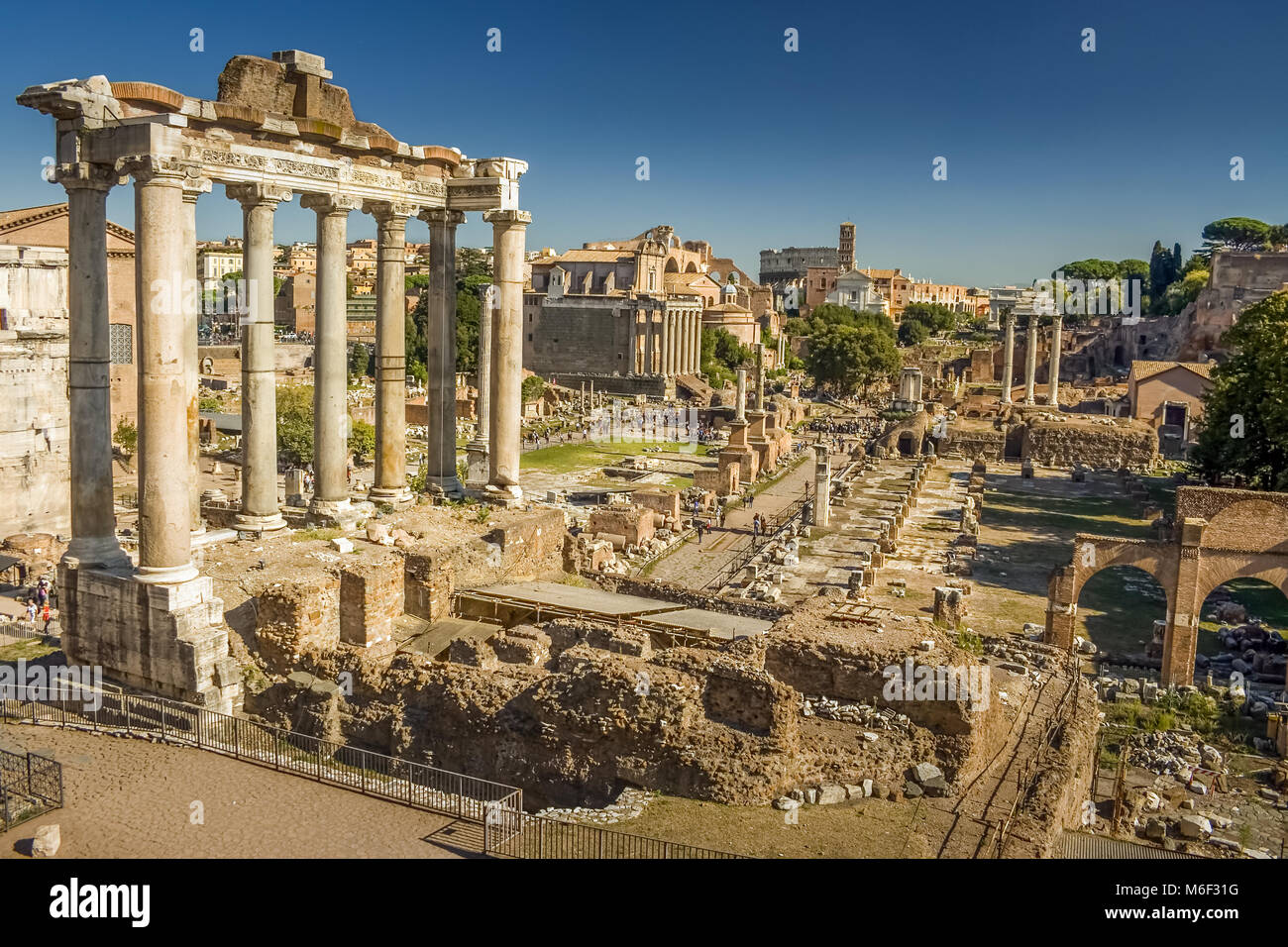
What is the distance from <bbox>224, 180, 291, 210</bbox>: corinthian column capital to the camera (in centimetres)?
1661

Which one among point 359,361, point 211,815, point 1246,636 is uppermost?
point 359,361

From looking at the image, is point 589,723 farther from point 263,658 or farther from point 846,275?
point 846,275

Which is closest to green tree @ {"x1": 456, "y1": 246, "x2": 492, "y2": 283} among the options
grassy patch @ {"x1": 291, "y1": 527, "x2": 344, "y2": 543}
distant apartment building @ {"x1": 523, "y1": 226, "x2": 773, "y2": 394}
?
distant apartment building @ {"x1": 523, "y1": 226, "x2": 773, "y2": 394}

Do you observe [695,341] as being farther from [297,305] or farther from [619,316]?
[297,305]

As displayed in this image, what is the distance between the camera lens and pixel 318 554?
55.3 feet

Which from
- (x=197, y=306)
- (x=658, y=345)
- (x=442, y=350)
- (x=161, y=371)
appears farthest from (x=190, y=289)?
A: (x=658, y=345)

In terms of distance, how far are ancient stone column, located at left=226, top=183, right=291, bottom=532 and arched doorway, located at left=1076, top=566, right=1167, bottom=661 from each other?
17.5 meters

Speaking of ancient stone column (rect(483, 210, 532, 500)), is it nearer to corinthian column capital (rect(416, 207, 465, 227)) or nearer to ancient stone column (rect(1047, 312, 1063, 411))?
corinthian column capital (rect(416, 207, 465, 227))

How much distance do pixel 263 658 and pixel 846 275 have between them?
14535cm

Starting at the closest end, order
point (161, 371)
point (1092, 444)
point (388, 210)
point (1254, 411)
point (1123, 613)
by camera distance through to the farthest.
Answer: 1. point (161, 371)
2. point (388, 210)
3. point (1123, 613)
4. point (1254, 411)
5. point (1092, 444)

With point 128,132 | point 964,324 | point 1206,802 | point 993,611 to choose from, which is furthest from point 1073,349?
point 128,132

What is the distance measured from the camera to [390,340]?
64.1 ft

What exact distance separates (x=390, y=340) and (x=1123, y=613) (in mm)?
19280

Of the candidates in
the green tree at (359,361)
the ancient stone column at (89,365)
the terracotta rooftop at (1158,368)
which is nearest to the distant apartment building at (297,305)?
the green tree at (359,361)
